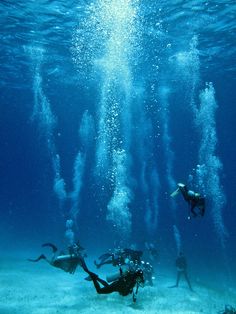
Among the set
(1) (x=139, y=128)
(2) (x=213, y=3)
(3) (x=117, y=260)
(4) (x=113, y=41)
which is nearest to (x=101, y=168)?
(1) (x=139, y=128)

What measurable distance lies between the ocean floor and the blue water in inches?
333

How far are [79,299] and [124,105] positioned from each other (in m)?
30.3

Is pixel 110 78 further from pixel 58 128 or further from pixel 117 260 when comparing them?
pixel 58 128

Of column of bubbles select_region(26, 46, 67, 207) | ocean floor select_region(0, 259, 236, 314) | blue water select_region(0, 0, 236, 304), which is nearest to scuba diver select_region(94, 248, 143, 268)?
ocean floor select_region(0, 259, 236, 314)

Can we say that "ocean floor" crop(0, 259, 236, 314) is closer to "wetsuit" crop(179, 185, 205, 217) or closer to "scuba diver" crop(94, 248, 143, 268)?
"scuba diver" crop(94, 248, 143, 268)

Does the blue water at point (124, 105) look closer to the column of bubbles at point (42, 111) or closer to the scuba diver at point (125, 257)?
the column of bubbles at point (42, 111)

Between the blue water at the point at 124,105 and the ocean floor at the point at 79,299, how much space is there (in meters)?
8.46

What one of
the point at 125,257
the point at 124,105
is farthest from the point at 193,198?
the point at 124,105

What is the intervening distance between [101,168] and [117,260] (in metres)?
58.5

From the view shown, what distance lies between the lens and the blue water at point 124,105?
61.1 ft

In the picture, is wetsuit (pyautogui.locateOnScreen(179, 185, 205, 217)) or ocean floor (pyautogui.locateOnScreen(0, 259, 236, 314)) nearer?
wetsuit (pyautogui.locateOnScreen(179, 185, 205, 217))

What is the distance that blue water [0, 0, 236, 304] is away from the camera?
61.1 feet

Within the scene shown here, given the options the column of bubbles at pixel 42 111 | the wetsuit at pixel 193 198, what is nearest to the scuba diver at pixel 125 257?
the wetsuit at pixel 193 198

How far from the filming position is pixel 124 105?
39750 mm
